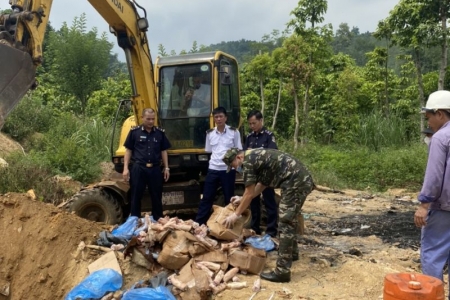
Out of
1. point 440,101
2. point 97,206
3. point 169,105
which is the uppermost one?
point 169,105

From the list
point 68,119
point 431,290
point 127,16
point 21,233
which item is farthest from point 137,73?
point 68,119

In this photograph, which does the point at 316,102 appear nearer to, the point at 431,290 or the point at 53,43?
the point at 53,43

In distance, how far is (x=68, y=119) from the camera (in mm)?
16062

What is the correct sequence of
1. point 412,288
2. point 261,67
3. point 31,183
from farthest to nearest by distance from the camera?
point 261,67
point 31,183
point 412,288

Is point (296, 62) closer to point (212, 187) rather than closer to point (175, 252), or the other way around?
point (212, 187)

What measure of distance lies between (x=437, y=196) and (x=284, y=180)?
169cm

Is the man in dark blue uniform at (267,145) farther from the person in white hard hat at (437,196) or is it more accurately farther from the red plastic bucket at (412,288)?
the red plastic bucket at (412,288)

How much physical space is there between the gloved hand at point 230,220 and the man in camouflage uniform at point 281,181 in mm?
141

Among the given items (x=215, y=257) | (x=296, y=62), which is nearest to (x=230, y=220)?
(x=215, y=257)

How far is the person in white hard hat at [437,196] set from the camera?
3959 mm

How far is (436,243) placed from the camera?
4.11 meters

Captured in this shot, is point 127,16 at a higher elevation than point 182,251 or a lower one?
higher

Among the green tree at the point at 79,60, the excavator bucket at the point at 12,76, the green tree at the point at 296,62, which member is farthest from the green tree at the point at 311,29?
the excavator bucket at the point at 12,76

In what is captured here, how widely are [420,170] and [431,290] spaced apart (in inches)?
452
